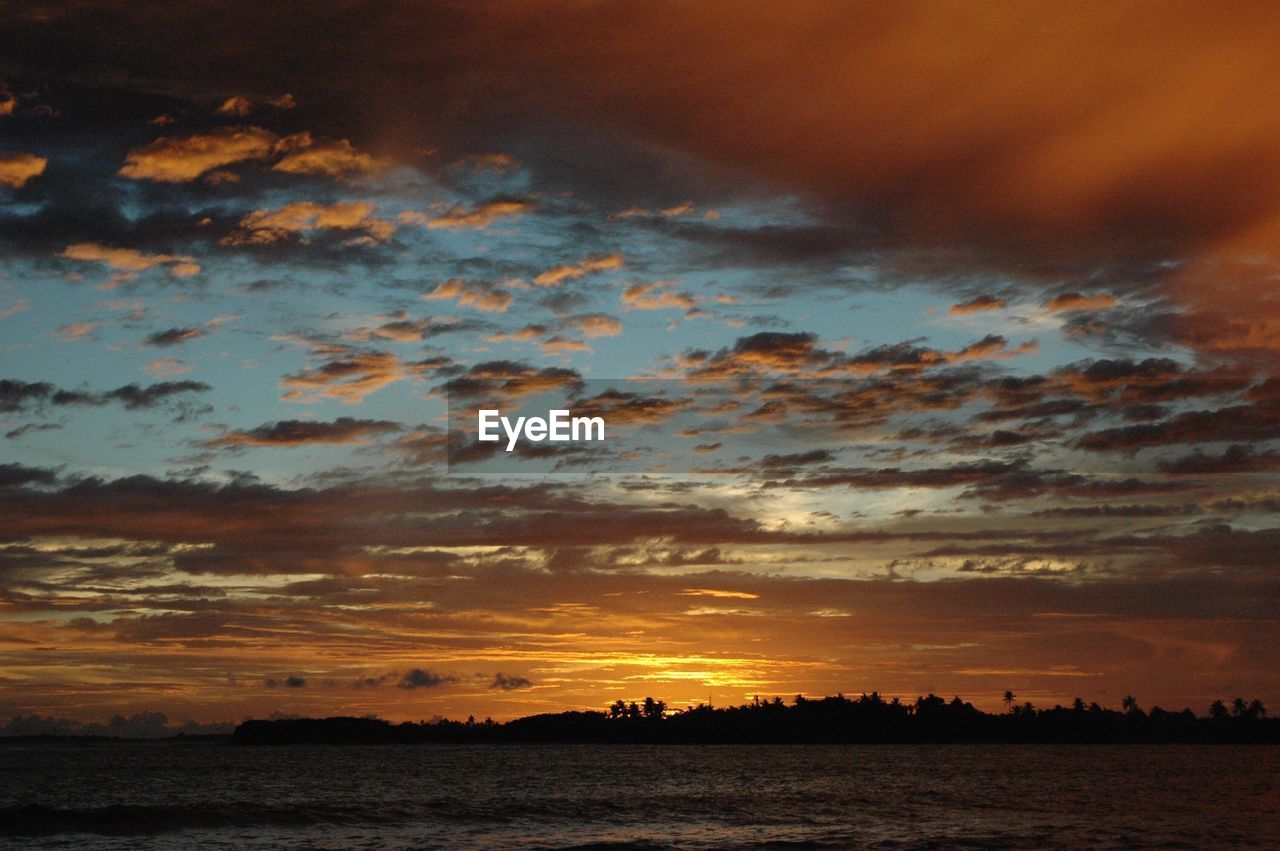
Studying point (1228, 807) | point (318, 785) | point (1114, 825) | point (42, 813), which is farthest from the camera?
point (318, 785)

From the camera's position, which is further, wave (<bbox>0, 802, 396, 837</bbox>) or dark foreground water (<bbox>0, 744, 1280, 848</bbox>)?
wave (<bbox>0, 802, 396, 837</bbox>)

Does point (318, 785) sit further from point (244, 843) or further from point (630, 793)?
point (244, 843)

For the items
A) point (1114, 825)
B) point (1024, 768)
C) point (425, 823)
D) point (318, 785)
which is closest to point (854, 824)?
point (1114, 825)

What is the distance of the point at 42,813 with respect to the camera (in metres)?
83.8

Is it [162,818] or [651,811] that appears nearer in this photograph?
[162,818]

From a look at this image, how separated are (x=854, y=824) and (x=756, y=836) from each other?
11.0 m

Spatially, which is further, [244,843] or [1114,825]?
[1114,825]

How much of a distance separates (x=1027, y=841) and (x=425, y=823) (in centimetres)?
4075

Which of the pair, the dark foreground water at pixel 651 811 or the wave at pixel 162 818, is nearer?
the dark foreground water at pixel 651 811

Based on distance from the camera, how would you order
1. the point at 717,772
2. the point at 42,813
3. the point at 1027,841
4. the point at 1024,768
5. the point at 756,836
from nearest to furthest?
the point at 1027,841 < the point at 756,836 < the point at 42,813 < the point at 717,772 < the point at 1024,768

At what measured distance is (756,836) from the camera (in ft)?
226

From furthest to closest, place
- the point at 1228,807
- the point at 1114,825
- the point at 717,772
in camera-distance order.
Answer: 1. the point at 717,772
2. the point at 1228,807
3. the point at 1114,825

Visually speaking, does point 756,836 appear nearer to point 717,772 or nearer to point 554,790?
point 554,790

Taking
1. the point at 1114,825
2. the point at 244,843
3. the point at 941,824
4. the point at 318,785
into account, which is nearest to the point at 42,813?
the point at 244,843
